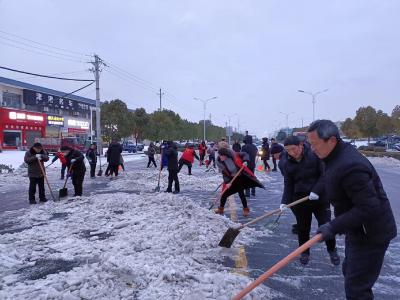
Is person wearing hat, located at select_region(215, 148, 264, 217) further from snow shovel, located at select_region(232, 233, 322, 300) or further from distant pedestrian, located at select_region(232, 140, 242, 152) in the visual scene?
distant pedestrian, located at select_region(232, 140, 242, 152)

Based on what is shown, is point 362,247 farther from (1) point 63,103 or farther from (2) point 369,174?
(1) point 63,103

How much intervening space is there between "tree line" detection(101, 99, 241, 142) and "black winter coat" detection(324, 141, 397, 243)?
37.1 metres

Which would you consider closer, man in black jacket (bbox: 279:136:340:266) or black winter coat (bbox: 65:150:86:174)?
man in black jacket (bbox: 279:136:340:266)

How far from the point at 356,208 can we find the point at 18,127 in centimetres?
5411

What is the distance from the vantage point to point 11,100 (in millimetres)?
57062

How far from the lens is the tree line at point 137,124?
52.2m

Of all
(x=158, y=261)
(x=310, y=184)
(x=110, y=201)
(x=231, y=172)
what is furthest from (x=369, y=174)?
(x=110, y=201)

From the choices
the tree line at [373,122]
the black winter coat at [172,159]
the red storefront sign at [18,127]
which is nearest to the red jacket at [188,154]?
the black winter coat at [172,159]

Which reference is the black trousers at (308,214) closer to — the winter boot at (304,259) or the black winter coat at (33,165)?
the winter boot at (304,259)

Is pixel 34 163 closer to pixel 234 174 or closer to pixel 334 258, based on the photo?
pixel 234 174

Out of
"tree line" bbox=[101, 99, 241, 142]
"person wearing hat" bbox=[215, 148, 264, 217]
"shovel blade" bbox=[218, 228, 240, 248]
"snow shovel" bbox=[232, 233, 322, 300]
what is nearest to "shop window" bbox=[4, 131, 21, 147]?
"tree line" bbox=[101, 99, 241, 142]

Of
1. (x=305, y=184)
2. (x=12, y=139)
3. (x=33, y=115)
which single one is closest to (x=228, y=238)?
(x=305, y=184)

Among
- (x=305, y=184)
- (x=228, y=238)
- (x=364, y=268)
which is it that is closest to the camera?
(x=364, y=268)

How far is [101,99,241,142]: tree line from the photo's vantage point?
52.2m
